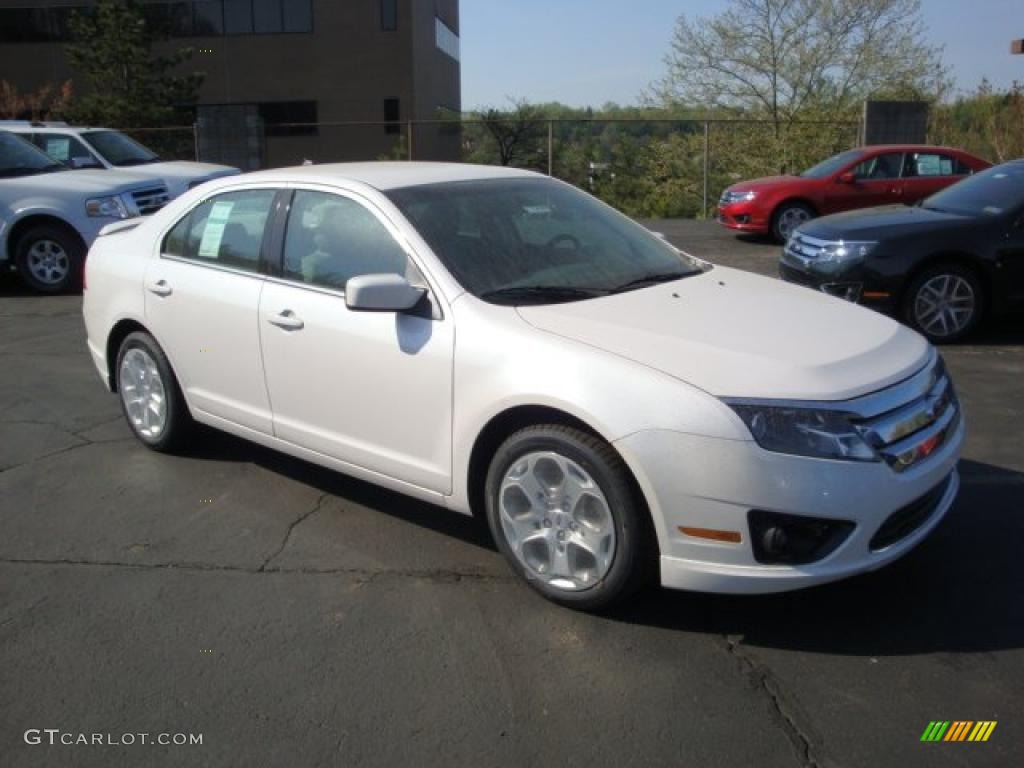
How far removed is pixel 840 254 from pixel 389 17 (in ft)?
106

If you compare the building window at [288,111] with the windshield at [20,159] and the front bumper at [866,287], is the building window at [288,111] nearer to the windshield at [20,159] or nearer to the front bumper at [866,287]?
the windshield at [20,159]

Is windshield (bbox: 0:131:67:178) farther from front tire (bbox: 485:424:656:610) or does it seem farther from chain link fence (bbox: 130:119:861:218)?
chain link fence (bbox: 130:119:861:218)

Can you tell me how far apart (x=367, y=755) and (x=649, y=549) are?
115 centimetres

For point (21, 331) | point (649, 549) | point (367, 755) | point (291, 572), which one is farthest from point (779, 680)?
point (21, 331)

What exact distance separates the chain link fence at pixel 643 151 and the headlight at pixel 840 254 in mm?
13398

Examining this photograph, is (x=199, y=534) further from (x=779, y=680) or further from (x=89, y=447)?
(x=779, y=680)

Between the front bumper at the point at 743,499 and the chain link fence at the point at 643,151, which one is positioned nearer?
the front bumper at the point at 743,499

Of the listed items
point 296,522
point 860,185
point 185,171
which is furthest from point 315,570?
point 860,185

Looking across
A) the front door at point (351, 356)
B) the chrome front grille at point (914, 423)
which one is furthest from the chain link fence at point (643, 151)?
the chrome front grille at point (914, 423)

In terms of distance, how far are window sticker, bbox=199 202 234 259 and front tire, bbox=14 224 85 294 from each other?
22.3 feet

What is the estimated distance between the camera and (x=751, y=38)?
88.4 feet

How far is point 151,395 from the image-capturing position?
17.4 ft

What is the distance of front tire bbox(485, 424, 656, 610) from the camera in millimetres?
3289

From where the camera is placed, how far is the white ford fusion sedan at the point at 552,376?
3143 mm
